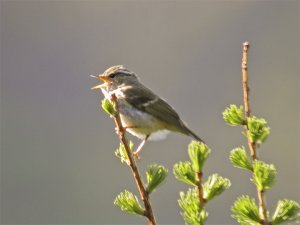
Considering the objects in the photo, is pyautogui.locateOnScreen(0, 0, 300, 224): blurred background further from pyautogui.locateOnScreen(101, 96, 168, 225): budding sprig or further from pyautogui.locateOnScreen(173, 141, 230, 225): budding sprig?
pyautogui.locateOnScreen(173, 141, 230, 225): budding sprig

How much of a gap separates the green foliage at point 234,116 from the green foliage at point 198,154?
0.38 ft

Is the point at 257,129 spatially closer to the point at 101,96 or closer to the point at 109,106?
the point at 109,106

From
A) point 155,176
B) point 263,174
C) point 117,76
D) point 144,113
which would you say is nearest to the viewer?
point 263,174

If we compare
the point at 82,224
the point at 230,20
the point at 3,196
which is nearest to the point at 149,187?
the point at 82,224

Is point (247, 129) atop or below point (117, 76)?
below

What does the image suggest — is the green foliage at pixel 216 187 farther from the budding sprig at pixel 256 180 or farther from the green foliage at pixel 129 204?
the green foliage at pixel 129 204

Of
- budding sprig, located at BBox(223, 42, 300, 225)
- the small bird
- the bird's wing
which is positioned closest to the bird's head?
the small bird

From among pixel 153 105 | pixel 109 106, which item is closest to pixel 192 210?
pixel 109 106

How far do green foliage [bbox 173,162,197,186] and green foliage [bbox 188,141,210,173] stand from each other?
0.02 meters

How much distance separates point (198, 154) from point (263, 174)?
0.22m

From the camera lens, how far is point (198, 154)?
248cm

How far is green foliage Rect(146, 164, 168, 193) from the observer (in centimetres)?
257

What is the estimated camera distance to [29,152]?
2771 inches

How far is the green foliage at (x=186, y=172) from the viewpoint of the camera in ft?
8.12
